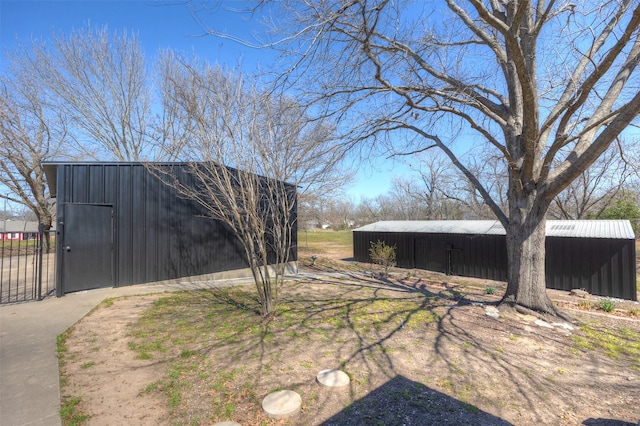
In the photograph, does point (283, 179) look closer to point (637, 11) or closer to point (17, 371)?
point (17, 371)

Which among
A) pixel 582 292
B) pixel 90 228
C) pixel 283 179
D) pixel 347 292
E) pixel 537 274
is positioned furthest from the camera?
pixel 582 292

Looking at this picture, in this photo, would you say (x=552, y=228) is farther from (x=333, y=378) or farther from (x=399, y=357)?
(x=333, y=378)

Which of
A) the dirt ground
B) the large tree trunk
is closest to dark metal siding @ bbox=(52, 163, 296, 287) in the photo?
the dirt ground

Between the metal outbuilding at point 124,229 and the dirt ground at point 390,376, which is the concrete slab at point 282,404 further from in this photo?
the metal outbuilding at point 124,229

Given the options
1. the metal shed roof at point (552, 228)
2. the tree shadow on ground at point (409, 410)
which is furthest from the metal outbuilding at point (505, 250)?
the tree shadow on ground at point (409, 410)

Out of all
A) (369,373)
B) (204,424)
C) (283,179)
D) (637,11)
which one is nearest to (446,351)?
(369,373)

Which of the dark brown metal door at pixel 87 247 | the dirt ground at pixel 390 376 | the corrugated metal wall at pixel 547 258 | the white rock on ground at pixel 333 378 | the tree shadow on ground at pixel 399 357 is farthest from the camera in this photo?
the corrugated metal wall at pixel 547 258

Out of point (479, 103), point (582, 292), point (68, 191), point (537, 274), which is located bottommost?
point (582, 292)

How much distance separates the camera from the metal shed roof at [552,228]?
1031cm

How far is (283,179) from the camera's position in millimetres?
5523

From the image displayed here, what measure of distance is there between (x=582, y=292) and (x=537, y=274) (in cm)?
617

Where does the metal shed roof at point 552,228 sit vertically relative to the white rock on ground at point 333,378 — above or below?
above

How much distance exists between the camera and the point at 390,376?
133 inches

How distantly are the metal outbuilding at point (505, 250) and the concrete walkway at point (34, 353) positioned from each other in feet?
41.1
